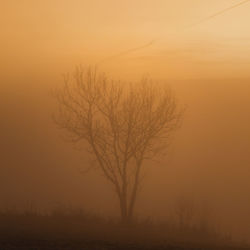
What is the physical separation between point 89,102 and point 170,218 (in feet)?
24.4

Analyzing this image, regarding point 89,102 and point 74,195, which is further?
point 74,195

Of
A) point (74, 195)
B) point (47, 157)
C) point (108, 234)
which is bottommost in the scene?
point (108, 234)

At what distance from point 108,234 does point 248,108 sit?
1846 centimetres

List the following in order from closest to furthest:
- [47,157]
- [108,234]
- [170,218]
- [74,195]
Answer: [108,234] → [170,218] → [74,195] → [47,157]

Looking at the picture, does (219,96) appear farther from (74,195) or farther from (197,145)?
(74,195)

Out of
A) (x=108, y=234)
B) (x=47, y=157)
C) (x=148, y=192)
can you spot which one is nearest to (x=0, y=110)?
(x=47, y=157)

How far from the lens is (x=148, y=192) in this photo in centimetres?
3066

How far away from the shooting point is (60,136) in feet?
102

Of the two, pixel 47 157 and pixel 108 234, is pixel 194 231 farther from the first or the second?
pixel 47 157

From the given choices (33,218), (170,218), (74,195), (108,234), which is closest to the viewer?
(108,234)

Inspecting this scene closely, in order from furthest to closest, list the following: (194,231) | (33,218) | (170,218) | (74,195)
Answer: (74,195) < (170,218) < (194,231) < (33,218)

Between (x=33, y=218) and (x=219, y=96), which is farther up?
(x=219, y=96)

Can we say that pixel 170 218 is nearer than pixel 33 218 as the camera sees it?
No

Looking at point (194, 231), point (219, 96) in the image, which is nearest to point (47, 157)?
point (219, 96)
